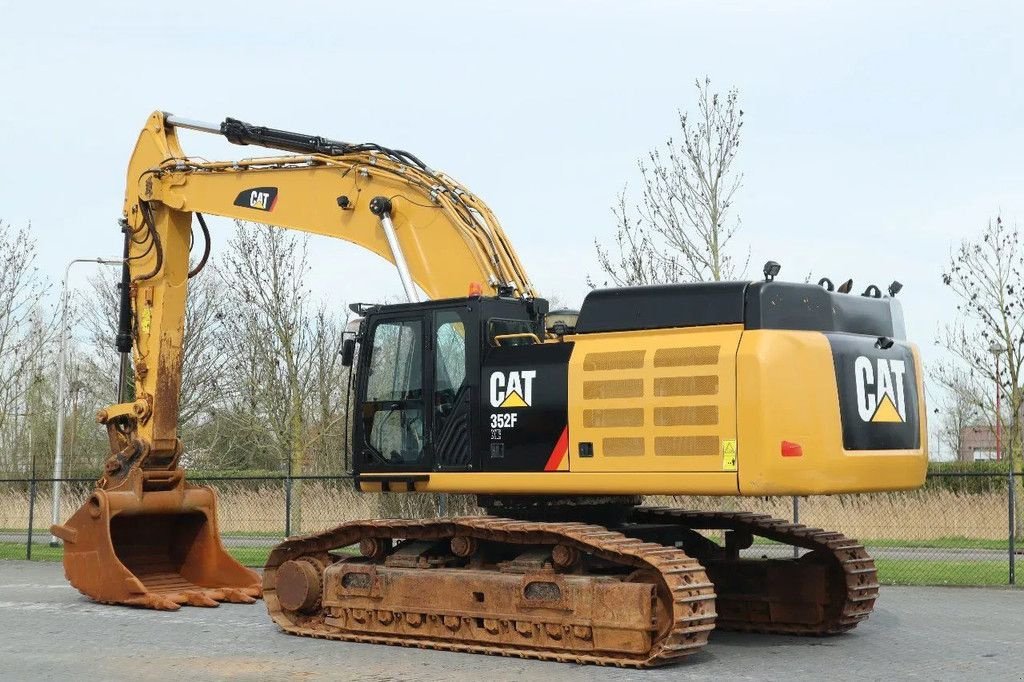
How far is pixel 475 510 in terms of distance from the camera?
22109 mm

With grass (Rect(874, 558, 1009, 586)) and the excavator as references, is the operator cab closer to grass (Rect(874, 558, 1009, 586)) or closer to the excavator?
the excavator

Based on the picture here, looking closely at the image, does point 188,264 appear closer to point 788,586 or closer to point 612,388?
point 612,388

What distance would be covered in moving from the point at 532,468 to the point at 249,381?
1960 centimetres

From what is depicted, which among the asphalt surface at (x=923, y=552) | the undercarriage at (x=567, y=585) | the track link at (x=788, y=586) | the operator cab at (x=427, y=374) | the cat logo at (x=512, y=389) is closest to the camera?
the undercarriage at (x=567, y=585)

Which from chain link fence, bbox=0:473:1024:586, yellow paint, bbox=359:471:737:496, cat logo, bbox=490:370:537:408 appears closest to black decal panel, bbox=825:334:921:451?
yellow paint, bbox=359:471:737:496

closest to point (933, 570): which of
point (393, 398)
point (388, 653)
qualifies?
point (393, 398)

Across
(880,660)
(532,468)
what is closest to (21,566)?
(532,468)

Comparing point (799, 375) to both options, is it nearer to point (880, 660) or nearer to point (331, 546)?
point (880, 660)

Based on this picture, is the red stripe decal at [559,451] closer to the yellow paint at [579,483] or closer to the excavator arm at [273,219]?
the yellow paint at [579,483]

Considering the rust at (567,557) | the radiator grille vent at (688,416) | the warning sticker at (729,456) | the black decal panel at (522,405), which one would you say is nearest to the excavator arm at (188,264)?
the black decal panel at (522,405)

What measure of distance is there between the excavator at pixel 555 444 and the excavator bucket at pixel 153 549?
0.13 ft

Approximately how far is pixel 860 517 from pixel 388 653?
1517 centimetres

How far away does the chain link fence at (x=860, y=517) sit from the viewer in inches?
829

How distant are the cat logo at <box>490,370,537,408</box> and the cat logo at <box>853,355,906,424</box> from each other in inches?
107
